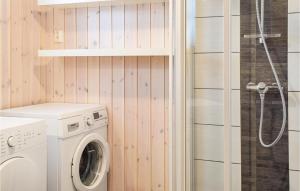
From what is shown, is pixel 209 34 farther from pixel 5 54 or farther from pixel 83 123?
pixel 5 54

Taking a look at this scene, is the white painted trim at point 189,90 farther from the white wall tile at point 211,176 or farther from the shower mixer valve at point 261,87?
the shower mixer valve at point 261,87

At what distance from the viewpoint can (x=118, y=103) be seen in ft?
9.16

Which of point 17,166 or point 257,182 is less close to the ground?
point 17,166

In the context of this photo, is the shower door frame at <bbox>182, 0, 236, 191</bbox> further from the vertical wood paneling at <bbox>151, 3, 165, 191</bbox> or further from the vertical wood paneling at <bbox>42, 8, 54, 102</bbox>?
the vertical wood paneling at <bbox>42, 8, 54, 102</bbox>

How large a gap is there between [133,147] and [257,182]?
1.02 meters

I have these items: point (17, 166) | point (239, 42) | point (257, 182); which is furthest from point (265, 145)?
point (17, 166)

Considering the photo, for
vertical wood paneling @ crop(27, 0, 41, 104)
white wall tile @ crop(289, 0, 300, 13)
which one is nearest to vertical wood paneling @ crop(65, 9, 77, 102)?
vertical wood paneling @ crop(27, 0, 41, 104)

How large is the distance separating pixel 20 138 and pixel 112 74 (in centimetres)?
107

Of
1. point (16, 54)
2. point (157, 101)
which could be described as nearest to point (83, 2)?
point (16, 54)

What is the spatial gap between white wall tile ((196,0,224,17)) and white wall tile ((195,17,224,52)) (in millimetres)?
30

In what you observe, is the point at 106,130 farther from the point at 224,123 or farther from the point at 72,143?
the point at 224,123

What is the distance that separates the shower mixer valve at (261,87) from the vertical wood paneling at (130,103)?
0.97m

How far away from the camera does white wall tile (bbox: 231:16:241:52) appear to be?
2.02 metres

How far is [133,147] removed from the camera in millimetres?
2764
